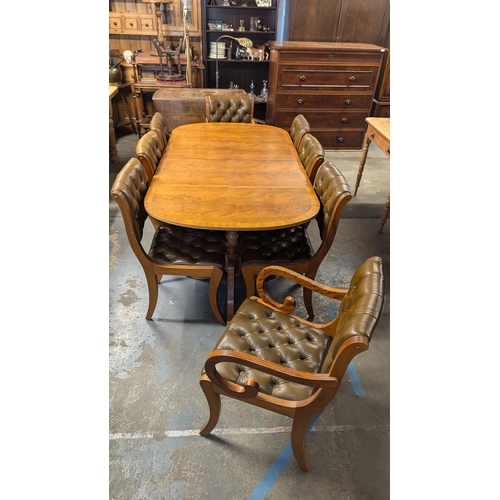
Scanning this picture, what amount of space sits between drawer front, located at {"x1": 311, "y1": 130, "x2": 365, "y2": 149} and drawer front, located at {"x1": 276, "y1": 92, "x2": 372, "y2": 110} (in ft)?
1.05

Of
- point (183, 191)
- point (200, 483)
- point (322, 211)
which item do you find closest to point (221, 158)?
point (183, 191)

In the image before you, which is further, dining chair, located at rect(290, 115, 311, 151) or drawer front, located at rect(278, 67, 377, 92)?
drawer front, located at rect(278, 67, 377, 92)

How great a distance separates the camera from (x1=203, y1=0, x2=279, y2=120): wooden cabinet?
13.8ft

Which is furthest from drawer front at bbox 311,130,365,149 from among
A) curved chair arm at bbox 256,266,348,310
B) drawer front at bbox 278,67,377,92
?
curved chair arm at bbox 256,266,348,310

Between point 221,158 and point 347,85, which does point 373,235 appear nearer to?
point 221,158

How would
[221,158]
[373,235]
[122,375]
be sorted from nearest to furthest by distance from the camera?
[122,375] < [221,158] < [373,235]

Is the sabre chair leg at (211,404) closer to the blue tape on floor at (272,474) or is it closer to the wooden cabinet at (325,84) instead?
the blue tape on floor at (272,474)

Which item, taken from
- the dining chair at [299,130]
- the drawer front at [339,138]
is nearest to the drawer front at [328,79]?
the drawer front at [339,138]

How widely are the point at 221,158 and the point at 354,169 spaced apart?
8.10ft

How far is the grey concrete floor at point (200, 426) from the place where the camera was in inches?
60.0

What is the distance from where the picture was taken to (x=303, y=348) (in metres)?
1.52

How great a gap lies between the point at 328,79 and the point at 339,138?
2.53ft

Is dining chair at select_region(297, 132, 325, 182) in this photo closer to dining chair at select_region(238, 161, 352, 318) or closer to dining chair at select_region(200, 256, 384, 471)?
dining chair at select_region(238, 161, 352, 318)

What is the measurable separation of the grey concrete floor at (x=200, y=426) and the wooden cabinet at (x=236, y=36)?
134 inches
